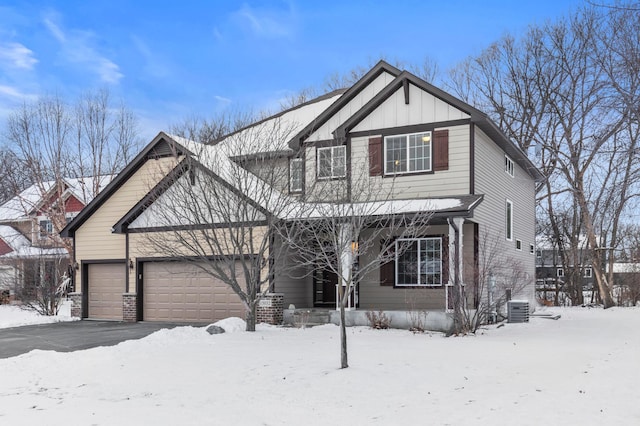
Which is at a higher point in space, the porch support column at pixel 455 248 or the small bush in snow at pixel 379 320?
the porch support column at pixel 455 248

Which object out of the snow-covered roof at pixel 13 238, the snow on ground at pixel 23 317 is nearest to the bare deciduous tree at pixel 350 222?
the snow on ground at pixel 23 317

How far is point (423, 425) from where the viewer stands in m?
6.36

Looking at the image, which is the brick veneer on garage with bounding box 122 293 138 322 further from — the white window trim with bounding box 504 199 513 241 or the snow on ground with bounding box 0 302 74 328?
the white window trim with bounding box 504 199 513 241

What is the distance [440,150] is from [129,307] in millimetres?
10668

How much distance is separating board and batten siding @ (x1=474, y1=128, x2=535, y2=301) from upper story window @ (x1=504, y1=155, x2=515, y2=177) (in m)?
0.17

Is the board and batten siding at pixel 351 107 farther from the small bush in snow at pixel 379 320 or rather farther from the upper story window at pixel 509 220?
the upper story window at pixel 509 220

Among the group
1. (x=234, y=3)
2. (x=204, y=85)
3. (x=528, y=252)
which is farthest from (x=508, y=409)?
(x=204, y=85)

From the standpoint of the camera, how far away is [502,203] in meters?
19.3

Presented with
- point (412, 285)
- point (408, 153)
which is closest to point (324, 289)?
point (412, 285)

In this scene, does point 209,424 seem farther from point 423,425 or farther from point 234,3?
point 234,3

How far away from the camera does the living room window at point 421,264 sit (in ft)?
54.5

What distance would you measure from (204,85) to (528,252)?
18.7 metres

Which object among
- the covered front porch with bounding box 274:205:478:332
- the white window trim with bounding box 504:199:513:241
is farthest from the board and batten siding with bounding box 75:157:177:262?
the white window trim with bounding box 504:199:513:241

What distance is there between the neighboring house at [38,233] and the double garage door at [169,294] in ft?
10.8
